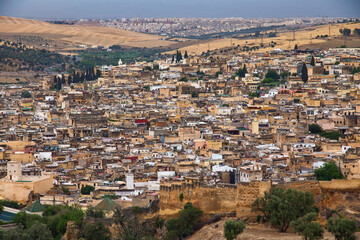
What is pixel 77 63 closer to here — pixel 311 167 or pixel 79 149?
pixel 79 149

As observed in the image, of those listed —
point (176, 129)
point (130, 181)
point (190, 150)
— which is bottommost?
point (130, 181)

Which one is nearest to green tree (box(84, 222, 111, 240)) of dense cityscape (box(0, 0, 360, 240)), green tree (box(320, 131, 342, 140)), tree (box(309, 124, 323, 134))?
dense cityscape (box(0, 0, 360, 240))

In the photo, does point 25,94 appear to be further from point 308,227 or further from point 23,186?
point 308,227

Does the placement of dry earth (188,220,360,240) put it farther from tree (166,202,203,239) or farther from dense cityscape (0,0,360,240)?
tree (166,202,203,239)

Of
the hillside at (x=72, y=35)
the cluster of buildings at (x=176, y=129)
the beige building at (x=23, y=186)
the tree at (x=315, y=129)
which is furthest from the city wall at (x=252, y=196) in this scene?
the hillside at (x=72, y=35)

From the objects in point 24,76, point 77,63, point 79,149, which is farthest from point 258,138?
point 77,63

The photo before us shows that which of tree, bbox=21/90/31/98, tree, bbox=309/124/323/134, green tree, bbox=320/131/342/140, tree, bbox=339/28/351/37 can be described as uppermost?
tree, bbox=339/28/351/37

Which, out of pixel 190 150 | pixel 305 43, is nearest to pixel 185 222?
pixel 190 150

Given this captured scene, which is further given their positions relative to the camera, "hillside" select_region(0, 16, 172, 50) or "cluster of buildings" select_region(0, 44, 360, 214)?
"hillside" select_region(0, 16, 172, 50)
